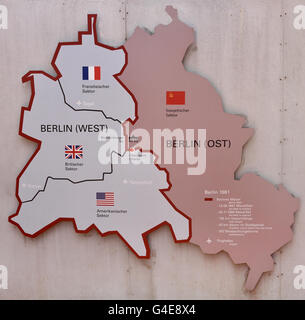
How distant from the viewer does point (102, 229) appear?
226 cm

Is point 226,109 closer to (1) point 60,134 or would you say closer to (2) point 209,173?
(2) point 209,173

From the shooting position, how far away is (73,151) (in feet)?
7.39

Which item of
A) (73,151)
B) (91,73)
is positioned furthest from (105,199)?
(91,73)

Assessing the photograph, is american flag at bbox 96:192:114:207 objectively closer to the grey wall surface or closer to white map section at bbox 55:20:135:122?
the grey wall surface

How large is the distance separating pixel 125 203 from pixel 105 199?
130 mm

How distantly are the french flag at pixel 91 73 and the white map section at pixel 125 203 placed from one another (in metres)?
0.51

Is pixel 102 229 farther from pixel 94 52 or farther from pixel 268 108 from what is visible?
pixel 268 108

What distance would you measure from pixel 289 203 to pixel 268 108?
1.97 ft

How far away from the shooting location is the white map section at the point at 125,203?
2223mm

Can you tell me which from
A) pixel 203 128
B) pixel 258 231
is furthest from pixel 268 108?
pixel 258 231

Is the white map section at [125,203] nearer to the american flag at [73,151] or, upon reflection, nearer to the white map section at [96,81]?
the american flag at [73,151]

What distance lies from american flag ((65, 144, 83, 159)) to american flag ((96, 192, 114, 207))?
271 mm
